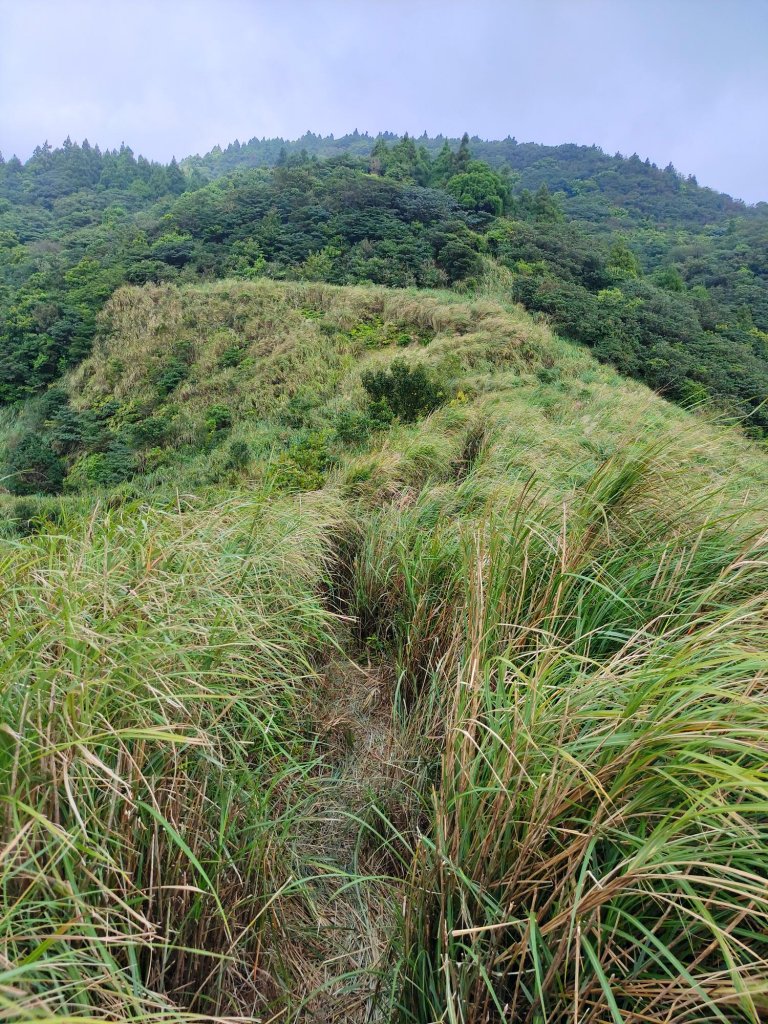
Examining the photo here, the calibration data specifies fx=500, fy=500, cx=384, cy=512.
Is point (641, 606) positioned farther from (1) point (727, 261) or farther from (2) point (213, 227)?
(1) point (727, 261)

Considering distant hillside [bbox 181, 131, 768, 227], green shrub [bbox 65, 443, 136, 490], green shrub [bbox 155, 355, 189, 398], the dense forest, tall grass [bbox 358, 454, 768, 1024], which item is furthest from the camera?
distant hillside [bbox 181, 131, 768, 227]

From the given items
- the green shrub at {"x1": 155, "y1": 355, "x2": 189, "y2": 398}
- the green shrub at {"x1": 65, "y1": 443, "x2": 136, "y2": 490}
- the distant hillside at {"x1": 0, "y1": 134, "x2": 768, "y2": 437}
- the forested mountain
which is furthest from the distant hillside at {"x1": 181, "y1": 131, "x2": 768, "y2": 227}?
the forested mountain

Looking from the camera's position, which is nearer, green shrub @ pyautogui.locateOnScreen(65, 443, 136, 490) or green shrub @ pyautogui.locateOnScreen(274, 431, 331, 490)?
green shrub @ pyautogui.locateOnScreen(274, 431, 331, 490)

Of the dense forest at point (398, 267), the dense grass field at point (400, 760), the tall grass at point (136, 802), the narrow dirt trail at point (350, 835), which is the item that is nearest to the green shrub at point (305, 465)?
the dense grass field at point (400, 760)

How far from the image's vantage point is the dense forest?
12.3 meters

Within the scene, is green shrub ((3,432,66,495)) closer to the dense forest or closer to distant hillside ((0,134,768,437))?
the dense forest

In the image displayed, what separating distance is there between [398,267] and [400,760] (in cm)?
1765

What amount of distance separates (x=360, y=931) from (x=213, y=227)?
83.4 feet

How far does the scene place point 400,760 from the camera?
4.88 feet

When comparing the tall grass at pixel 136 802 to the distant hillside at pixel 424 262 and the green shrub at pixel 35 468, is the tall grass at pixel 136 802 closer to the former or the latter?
the distant hillside at pixel 424 262

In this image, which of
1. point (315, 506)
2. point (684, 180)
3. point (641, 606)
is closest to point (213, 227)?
point (315, 506)

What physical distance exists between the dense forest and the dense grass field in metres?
7.05

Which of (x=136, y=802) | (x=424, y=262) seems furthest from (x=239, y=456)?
(x=424, y=262)

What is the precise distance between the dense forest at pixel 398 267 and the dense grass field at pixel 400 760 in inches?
278
